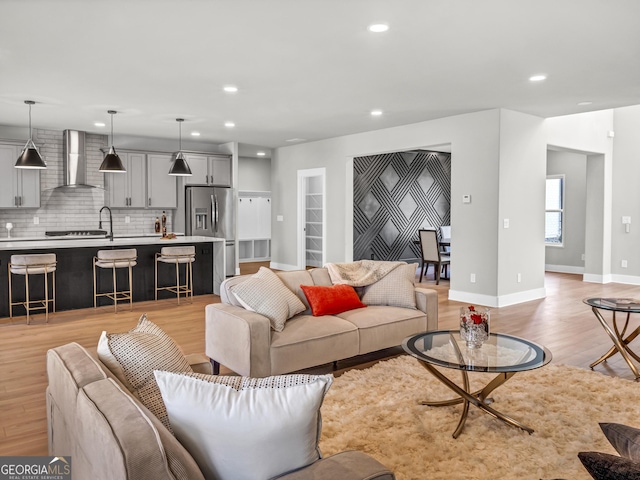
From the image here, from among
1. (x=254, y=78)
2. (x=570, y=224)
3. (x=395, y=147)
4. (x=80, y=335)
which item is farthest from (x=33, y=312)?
(x=570, y=224)

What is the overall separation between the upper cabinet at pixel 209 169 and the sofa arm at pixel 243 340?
20.5 ft

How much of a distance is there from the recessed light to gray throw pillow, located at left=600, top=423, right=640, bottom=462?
2.93 meters

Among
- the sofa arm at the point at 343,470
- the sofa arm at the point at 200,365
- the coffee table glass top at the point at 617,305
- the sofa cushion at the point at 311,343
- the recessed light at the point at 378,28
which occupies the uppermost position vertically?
the recessed light at the point at 378,28

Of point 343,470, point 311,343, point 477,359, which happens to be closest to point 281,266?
point 311,343

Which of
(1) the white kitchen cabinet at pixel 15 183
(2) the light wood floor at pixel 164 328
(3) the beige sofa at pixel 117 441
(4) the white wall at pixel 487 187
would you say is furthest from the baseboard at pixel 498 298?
(1) the white kitchen cabinet at pixel 15 183

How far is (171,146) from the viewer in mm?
9438

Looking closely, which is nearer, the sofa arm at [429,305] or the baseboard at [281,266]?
the sofa arm at [429,305]

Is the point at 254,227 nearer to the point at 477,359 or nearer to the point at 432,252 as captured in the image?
the point at 432,252

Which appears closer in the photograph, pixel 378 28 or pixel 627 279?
pixel 378 28

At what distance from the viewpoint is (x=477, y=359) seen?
8.86 ft

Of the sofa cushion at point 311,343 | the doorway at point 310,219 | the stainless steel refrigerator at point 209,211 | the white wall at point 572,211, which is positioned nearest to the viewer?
the sofa cushion at point 311,343

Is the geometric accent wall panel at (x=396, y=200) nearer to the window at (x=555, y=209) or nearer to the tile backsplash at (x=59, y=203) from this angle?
the window at (x=555, y=209)

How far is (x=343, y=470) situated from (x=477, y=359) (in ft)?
5.35

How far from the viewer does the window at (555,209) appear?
10280 mm
